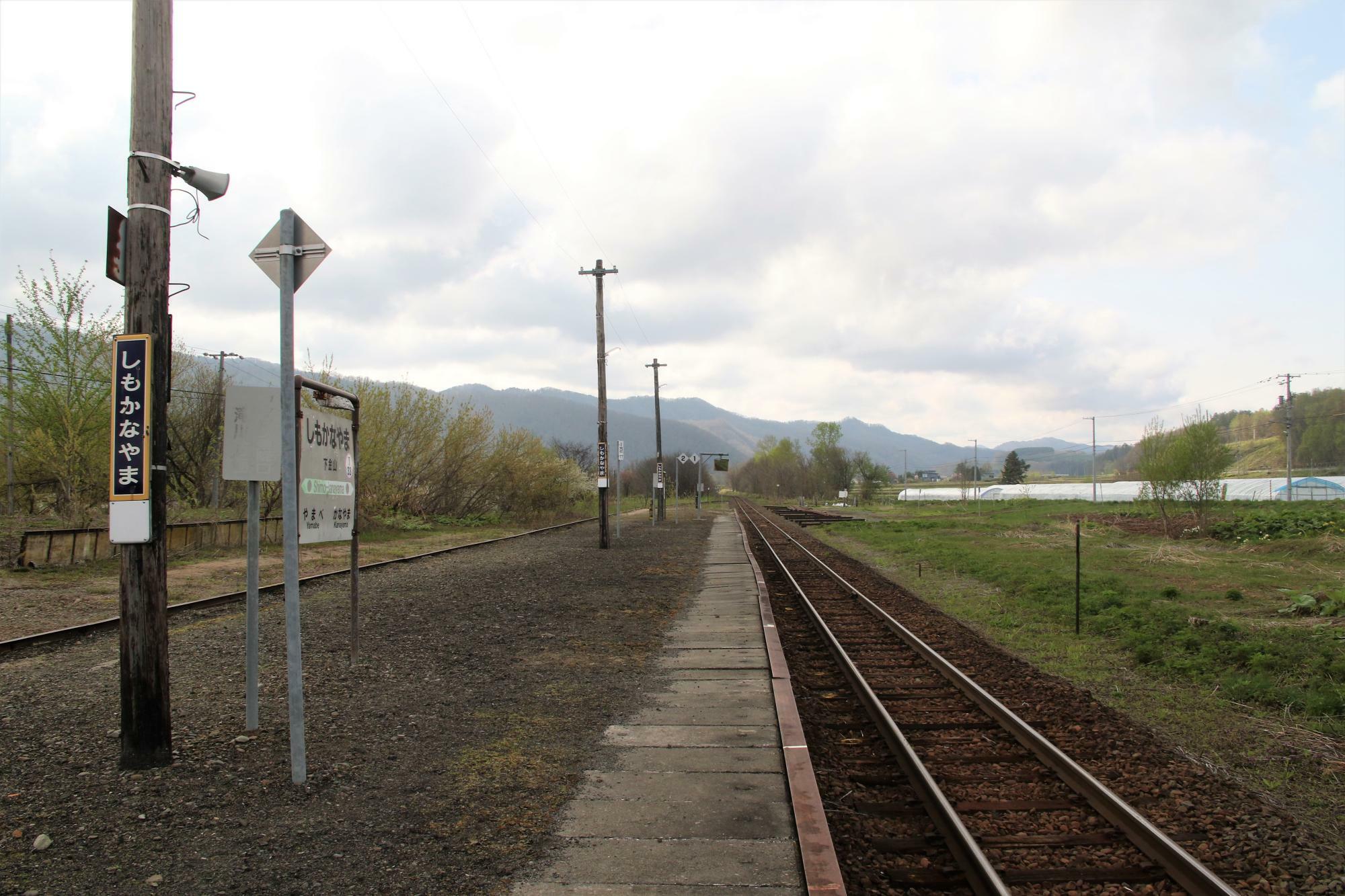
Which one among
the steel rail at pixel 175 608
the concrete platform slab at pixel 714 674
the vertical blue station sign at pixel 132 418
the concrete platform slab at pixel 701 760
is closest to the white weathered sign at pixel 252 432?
the vertical blue station sign at pixel 132 418

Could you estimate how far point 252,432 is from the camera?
509cm

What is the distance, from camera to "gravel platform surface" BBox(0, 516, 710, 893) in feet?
11.8

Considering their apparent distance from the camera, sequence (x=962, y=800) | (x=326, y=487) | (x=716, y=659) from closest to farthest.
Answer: (x=962, y=800), (x=326, y=487), (x=716, y=659)

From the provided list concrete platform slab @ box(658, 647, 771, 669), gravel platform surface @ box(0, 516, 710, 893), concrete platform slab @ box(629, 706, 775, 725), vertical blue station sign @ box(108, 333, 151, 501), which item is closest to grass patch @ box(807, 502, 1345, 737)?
concrete platform slab @ box(658, 647, 771, 669)

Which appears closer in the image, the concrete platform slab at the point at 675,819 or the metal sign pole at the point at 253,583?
the concrete platform slab at the point at 675,819

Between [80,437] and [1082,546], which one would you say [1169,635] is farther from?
[80,437]

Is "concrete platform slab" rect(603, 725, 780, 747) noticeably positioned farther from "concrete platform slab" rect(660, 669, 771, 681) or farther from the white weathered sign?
the white weathered sign

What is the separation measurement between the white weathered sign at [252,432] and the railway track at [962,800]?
4.10 m

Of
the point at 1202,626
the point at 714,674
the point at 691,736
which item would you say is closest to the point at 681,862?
the point at 691,736

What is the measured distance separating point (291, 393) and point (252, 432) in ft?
2.59

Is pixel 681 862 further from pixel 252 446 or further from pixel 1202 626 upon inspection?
pixel 1202 626

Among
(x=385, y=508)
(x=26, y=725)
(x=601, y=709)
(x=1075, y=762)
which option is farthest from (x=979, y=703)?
(x=385, y=508)

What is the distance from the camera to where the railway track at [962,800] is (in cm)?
392

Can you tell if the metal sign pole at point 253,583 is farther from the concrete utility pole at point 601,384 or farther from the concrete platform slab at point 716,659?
the concrete utility pole at point 601,384
